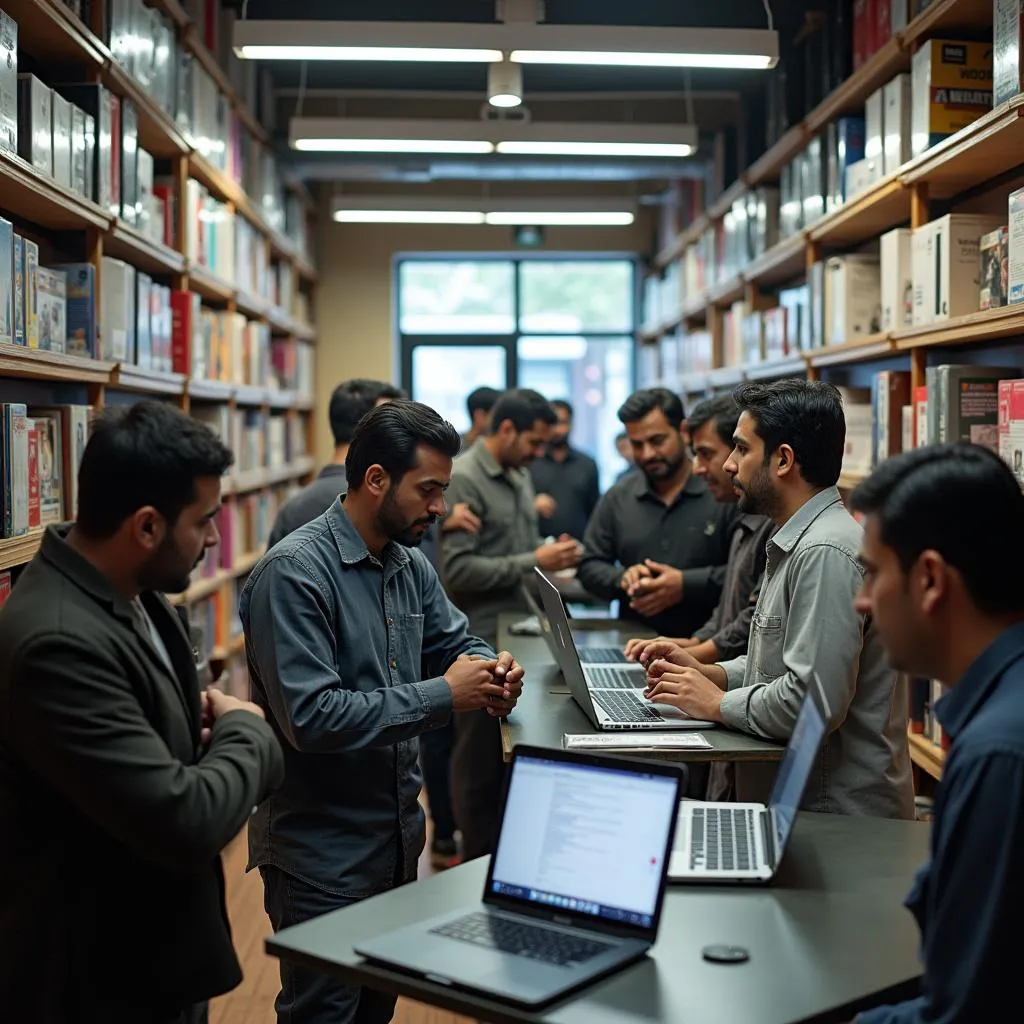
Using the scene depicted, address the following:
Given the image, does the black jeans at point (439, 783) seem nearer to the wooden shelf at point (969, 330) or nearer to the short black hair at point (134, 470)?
the wooden shelf at point (969, 330)

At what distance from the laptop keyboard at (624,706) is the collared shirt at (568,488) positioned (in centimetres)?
356

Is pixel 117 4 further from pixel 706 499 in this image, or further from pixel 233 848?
pixel 233 848

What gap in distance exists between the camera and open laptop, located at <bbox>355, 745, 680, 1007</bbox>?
150 centimetres

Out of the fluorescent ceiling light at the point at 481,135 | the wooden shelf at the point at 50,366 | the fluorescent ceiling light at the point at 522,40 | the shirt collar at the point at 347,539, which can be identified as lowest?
the shirt collar at the point at 347,539

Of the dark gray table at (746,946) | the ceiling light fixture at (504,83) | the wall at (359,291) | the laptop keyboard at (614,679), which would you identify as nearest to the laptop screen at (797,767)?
the dark gray table at (746,946)

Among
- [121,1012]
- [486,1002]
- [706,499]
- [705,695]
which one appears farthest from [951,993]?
[706,499]

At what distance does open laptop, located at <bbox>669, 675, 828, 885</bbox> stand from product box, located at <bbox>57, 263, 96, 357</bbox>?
2.28 m

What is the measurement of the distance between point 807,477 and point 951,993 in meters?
1.30

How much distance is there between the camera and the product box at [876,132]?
389 cm

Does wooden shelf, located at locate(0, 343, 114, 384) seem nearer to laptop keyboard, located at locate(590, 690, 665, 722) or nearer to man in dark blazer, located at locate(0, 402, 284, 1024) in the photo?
man in dark blazer, located at locate(0, 402, 284, 1024)

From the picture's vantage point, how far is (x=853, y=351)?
13.2ft

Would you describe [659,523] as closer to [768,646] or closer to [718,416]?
[718,416]

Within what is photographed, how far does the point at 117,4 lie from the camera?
140 inches

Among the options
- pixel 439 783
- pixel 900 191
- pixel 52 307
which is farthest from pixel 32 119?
pixel 439 783
